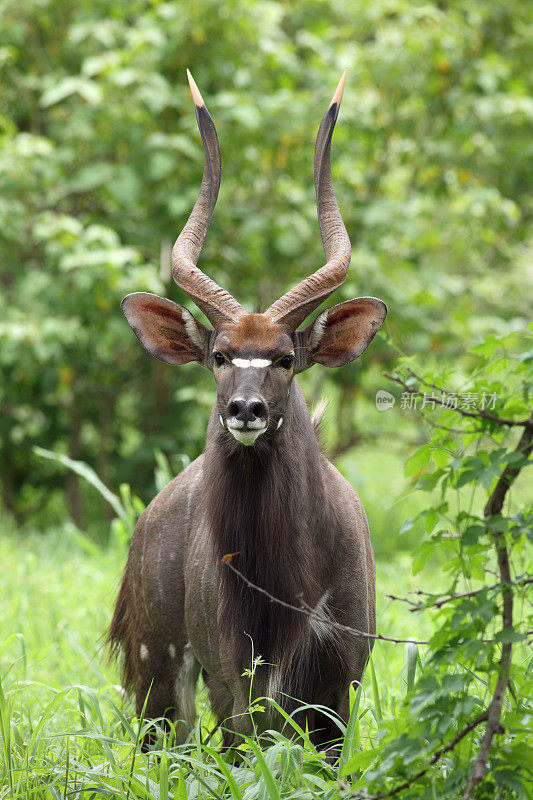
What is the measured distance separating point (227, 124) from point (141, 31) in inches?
35.7

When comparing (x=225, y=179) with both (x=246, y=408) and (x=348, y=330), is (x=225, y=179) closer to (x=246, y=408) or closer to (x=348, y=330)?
(x=348, y=330)

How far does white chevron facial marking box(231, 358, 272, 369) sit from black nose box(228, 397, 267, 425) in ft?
0.68

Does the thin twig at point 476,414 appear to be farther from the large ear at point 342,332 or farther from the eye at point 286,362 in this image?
the large ear at point 342,332

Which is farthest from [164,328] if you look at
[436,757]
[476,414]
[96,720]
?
[436,757]

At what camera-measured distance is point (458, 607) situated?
258cm

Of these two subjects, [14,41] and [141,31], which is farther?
[14,41]

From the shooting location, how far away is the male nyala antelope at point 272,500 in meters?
3.58

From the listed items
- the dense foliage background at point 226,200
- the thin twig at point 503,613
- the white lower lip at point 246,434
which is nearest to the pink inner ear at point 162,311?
the white lower lip at point 246,434

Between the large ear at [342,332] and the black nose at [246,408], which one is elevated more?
the large ear at [342,332]

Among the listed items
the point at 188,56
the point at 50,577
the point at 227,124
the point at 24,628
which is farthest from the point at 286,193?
the point at 24,628

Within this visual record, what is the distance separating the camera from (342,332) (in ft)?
12.8

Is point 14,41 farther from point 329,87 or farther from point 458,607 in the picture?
point 458,607

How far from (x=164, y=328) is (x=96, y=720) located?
1.50m

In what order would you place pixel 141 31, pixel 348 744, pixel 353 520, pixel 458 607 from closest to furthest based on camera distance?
pixel 458 607
pixel 348 744
pixel 353 520
pixel 141 31
